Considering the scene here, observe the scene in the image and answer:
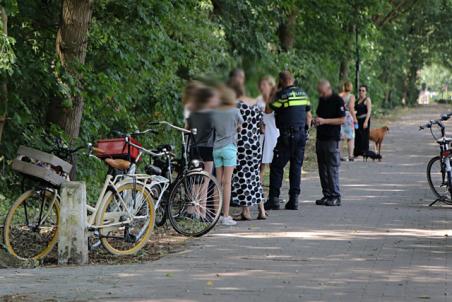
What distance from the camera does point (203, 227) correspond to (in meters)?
11.6

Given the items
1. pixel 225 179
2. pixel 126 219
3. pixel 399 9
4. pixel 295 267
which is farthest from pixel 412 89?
pixel 295 267

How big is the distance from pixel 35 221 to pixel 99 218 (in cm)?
65

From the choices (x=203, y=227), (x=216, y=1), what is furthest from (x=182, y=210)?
(x=216, y=1)

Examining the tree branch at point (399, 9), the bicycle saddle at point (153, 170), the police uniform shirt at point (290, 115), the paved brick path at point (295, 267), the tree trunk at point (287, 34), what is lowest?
the paved brick path at point (295, 267)

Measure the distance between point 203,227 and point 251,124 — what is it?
1785 mm

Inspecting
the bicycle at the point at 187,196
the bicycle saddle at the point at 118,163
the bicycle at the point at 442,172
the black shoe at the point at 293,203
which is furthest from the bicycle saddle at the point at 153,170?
the bicycle at the point at 442,172

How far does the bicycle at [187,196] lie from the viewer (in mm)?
11445

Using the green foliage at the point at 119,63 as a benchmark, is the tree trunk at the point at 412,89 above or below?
above

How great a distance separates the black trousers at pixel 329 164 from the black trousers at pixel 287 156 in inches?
25.4

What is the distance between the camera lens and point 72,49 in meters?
14.6

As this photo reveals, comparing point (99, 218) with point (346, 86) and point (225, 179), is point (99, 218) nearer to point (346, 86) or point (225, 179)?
point (225, 179)

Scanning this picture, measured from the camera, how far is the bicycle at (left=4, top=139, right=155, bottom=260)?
9.98m

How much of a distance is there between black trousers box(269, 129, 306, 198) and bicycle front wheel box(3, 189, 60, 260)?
15.4 feet

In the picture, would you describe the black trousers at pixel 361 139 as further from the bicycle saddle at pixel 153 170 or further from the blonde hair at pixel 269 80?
the blonde hair at pixel 269 80
